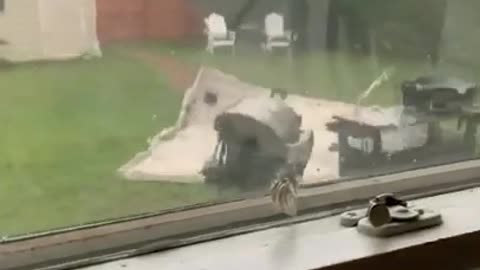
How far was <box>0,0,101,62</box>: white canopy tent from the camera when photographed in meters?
0.85

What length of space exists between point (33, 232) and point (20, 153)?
7 centimetres

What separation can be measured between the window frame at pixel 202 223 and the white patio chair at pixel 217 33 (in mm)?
157

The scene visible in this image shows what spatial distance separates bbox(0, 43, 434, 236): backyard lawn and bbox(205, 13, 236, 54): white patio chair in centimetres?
1

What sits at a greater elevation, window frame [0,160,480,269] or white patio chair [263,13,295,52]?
white patio chair [263,13,295,52]

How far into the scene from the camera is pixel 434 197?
1.12 metres

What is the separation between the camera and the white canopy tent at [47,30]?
851mm

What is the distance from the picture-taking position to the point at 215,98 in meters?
1.00

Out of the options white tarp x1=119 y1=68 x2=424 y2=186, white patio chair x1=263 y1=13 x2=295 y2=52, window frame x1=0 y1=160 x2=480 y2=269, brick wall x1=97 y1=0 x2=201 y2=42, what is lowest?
window frame x1=0 y1=160 x2=480 y2=269

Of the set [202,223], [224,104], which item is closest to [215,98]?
[224,104]

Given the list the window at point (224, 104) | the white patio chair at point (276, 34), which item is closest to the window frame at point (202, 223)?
the window at point (224, 104)

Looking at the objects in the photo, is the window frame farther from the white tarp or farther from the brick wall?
the brick wall

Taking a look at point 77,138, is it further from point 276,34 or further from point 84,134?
point 276,34

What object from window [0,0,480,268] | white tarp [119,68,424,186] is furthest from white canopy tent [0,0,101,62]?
white tarp [119,68,424,186]

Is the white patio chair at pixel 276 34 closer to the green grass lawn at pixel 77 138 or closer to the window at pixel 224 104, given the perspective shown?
the window at pixel 224 104
